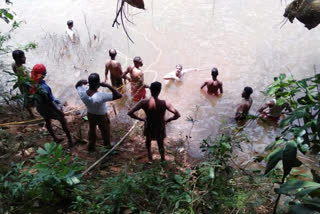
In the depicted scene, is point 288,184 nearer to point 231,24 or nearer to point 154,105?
point 154,105

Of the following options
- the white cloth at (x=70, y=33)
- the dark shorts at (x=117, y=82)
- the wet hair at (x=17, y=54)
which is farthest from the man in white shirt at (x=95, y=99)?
the white cloth at (x=70, y=33)

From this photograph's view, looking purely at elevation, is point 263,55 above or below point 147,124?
above

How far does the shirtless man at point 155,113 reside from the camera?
13.3 ft

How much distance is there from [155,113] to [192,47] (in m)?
5.16

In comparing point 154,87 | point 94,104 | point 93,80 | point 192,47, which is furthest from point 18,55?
point 192,47

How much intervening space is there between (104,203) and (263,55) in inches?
282

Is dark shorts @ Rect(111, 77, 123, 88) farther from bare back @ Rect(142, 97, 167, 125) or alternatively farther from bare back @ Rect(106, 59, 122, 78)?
bare back @ Rect(142, 97, 167, 125)

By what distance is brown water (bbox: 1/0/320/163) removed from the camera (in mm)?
6727

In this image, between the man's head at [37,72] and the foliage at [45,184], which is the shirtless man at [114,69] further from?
the foliage at [45,184]

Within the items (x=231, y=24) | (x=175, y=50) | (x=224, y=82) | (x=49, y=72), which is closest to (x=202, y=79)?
(x=224, y=82)

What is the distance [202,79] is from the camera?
7.56m

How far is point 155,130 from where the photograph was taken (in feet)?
14.1

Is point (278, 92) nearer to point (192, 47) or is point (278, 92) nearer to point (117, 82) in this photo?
point (117, 82)

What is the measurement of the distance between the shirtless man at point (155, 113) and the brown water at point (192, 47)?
1.18m
